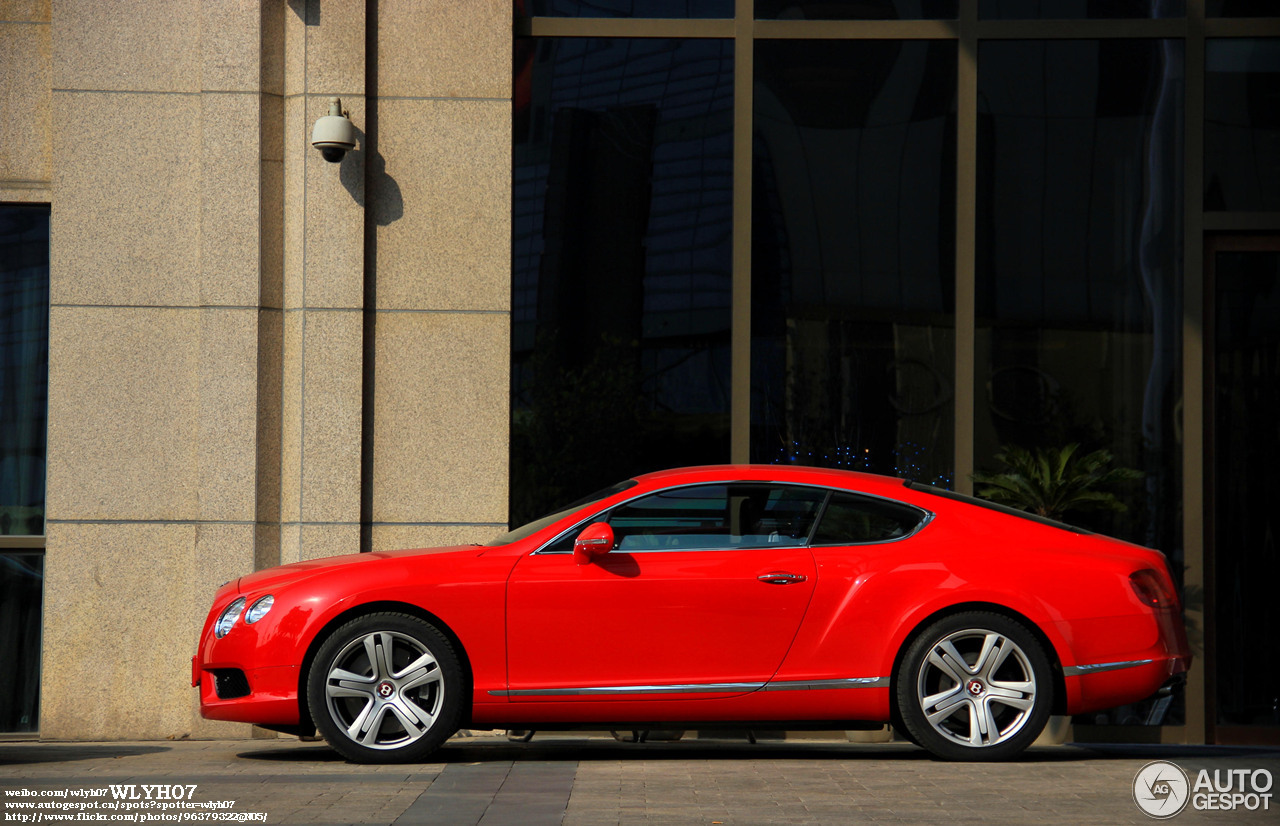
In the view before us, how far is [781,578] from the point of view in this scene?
7.18m

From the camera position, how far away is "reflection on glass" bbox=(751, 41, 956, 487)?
32.5 ft

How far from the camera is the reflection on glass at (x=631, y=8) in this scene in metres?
10.1

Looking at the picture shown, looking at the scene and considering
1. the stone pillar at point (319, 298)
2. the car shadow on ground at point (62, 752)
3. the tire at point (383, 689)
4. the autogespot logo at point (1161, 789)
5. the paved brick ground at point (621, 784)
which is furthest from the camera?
the stone pillar at point (319, 298)

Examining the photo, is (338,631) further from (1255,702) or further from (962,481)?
(1255,702)

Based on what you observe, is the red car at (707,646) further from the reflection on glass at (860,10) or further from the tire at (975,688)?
the reflection on glass at (860,10)

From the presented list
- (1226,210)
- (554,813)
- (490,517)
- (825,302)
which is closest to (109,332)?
(490,517)

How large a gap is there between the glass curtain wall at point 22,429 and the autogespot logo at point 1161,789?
7.11 meters

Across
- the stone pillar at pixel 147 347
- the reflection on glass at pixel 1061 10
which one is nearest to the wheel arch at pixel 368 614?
the stone pillar at pixel 147 347

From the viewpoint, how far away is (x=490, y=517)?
9.70 m

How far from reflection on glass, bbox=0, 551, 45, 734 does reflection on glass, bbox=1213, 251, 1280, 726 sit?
8041 mm

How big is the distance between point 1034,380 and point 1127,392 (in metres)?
0.64

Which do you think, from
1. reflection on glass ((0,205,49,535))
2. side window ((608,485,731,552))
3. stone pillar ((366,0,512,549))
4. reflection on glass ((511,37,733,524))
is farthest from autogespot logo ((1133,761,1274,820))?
reflection on glass ((0,205,49,535))

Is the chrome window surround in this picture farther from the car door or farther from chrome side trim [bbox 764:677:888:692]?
chrome side trim [bbox 764:677:888:692]

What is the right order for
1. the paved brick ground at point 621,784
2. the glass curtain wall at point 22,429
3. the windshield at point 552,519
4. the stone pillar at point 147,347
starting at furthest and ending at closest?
the glass curtain wall at point 22,429, the stone pillar at point 147,347, the windshield at point 552,519, the paved brick ground at point 621,784
